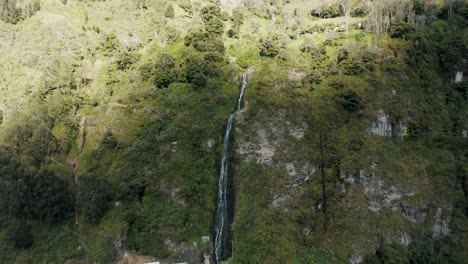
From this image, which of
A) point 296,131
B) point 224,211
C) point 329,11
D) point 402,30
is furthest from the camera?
point 329,11

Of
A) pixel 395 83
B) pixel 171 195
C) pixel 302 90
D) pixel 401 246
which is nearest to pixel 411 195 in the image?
pixel 401 246

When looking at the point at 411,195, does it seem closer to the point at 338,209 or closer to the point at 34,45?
the point at 338,209

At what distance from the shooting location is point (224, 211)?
45.0 m

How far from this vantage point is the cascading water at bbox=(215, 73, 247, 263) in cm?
4319

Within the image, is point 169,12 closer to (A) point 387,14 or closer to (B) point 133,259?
(A) point 387,14

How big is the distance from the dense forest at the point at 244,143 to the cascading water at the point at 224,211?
0.70 m

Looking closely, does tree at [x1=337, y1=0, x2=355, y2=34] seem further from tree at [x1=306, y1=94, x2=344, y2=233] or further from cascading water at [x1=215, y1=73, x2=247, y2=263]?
cascading water at [x1=215, y1=73, x2=247, y2=263]

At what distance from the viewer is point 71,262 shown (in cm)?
4306

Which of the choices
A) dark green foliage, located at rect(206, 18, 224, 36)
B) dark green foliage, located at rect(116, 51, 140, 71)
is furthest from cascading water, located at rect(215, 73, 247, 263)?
dark green foliage, located at rect(206, 18, 224, 36)

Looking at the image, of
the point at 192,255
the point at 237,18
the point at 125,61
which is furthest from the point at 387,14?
the point at 192,255

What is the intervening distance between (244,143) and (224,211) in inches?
293

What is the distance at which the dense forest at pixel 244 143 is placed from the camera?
42969 millimetres

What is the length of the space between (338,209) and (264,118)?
12435 mm

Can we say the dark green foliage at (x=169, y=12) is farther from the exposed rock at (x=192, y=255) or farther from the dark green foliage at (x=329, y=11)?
the exposed rock at (x=192, y=255)
